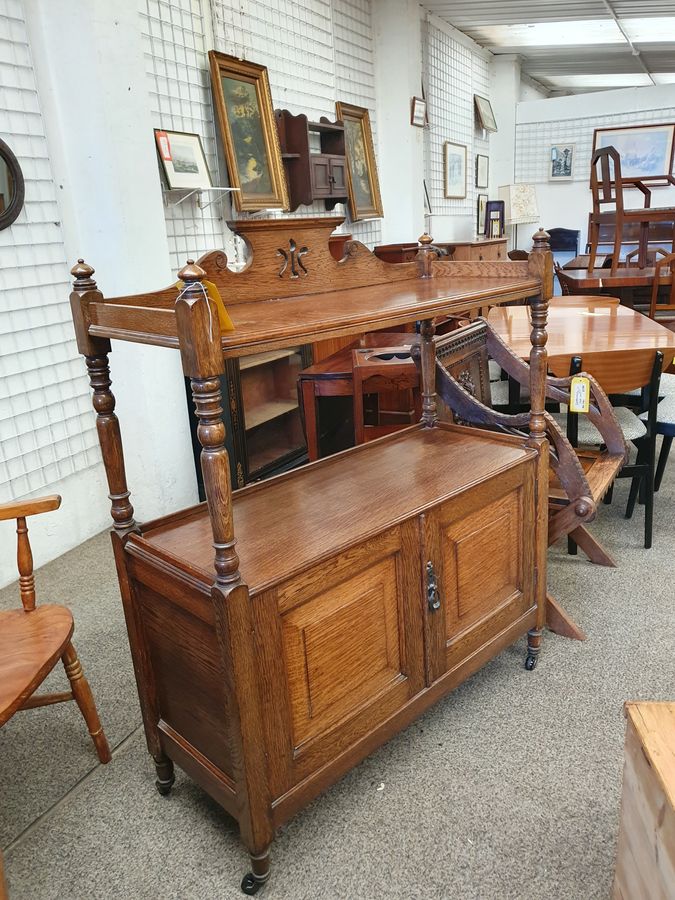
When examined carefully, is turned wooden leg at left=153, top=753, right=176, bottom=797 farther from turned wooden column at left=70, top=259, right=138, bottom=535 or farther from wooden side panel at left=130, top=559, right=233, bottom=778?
turned wooden column at left=70, top=259, right=138, bottom=535

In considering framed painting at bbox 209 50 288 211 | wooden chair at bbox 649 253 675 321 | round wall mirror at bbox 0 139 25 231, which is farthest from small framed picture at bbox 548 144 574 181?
round wall mirror at bbox 0 139 25 231

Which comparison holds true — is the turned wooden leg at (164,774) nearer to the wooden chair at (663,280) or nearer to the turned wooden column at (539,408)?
the turned wooden column at (539,408)

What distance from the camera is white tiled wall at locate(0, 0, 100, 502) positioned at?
3.14 metres

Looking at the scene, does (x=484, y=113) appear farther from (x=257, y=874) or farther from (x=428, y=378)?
(x=257, y=874)

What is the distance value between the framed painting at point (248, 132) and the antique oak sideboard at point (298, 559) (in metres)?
2.36

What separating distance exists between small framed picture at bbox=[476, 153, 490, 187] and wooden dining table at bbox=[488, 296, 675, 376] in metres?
5.43

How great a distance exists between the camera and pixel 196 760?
1752 millimetres

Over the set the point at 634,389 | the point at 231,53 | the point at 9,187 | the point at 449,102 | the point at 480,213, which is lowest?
the point at 634,389

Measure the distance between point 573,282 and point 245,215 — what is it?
2.84 m

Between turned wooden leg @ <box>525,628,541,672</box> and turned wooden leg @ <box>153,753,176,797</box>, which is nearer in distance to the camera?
turned wooden leg @ <box>153,753,176,797</box>

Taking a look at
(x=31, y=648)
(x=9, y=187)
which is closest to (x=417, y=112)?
(x=9, y=187)

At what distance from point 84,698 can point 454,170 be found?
8002 mm

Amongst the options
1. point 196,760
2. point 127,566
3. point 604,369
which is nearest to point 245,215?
point 604,369

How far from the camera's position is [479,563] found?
2.13 metres
